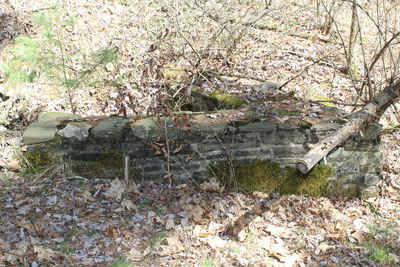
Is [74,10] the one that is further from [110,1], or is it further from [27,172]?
[27,172]

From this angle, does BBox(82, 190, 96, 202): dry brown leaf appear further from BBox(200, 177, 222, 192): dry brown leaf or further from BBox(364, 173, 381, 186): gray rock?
BBox(364, 173, 381, 186): gray rock

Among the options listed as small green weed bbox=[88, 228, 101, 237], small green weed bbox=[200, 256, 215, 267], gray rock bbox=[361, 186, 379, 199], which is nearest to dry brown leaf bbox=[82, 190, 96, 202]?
small green weed bbox=[88, 228, 101, 237]

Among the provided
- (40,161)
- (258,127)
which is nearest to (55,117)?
(40,161)

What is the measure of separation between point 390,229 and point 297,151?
1325mm

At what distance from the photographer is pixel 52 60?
657cm

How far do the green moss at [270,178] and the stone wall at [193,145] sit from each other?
0.30ft

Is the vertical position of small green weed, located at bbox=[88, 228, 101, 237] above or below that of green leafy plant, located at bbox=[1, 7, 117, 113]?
below

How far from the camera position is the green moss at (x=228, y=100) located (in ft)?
19.6

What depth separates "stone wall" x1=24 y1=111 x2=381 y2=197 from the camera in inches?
189

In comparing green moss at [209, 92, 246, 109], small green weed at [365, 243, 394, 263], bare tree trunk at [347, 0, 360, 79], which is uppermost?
bare tree trunk at [347, 0, 360, 79]

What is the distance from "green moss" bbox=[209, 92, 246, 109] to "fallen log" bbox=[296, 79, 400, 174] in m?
1.75

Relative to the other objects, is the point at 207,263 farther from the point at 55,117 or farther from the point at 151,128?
the point at 55,117

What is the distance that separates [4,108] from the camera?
7.09 metres

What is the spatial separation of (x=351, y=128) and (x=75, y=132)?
3232mm
